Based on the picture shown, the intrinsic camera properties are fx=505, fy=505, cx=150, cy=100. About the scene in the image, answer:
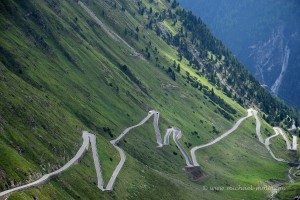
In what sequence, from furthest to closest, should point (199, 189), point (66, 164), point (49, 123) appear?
point (199, 189) < point (49, 123) < point (66, 164)

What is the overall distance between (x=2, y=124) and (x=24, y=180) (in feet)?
68.3

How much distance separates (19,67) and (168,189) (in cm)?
6407

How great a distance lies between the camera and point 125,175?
15238cm

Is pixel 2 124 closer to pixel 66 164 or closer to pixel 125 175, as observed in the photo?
pixel 66 164

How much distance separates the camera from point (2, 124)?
120188 mm

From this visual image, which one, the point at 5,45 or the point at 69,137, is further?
the point at 5,45

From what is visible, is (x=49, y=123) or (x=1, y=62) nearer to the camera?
(x=49, y=123)

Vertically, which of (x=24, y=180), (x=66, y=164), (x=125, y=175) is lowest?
(x=24, y=180)

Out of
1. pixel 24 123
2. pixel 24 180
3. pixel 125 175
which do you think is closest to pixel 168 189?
pixel 125 175

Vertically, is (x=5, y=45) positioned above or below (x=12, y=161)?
above

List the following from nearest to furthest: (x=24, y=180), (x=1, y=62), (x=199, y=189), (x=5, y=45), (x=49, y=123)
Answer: (x=24, y=180) → (x=49, y=123) → (x=1, y=62) → (x=5, y=45) → (x=199, y=189)

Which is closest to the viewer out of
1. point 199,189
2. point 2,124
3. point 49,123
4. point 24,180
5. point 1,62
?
point 24,180

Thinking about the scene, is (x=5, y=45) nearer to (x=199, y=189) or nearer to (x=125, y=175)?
(x=125, y=175)

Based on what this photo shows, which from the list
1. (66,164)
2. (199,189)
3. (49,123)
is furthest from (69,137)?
(199,189)
